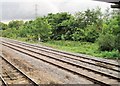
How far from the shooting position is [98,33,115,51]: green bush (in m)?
28.1

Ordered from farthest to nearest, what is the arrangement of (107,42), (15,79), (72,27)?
(72,27), (107,42), (15,79)

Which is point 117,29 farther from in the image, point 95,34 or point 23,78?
point 95,34

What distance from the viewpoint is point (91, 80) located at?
43.2 feet

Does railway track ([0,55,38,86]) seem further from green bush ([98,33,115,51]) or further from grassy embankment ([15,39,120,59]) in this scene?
green bush ([98,33,115,51])

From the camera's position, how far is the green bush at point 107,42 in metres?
28.1

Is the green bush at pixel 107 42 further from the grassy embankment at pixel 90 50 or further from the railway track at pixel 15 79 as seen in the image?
the railway track at pixel 15 79

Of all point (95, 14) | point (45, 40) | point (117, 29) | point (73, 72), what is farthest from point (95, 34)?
point (73, 72)

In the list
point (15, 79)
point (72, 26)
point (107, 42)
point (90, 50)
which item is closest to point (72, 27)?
point (72, 26)

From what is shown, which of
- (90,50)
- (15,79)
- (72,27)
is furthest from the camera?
(72,27)

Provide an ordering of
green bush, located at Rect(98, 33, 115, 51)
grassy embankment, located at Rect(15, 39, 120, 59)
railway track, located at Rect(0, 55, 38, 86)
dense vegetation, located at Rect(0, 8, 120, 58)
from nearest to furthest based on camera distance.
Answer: railway track, located at Rect(0, 55, 38, 86), grassy embankment, located at Rect(15, 39, 120, 59), green bush, located at Rect(98, 33, 115, 51), dense vegetation, located at Rect(0, 8, 120, 58)

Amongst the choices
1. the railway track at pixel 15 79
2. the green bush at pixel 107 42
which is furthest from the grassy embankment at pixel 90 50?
the railway track at pixel 15 79

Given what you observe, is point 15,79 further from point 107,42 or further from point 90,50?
point 90,50

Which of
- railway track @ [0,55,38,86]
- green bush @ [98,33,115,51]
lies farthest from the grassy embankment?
railway track @ [0,55,38,86]

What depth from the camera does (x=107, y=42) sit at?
2838 cm
